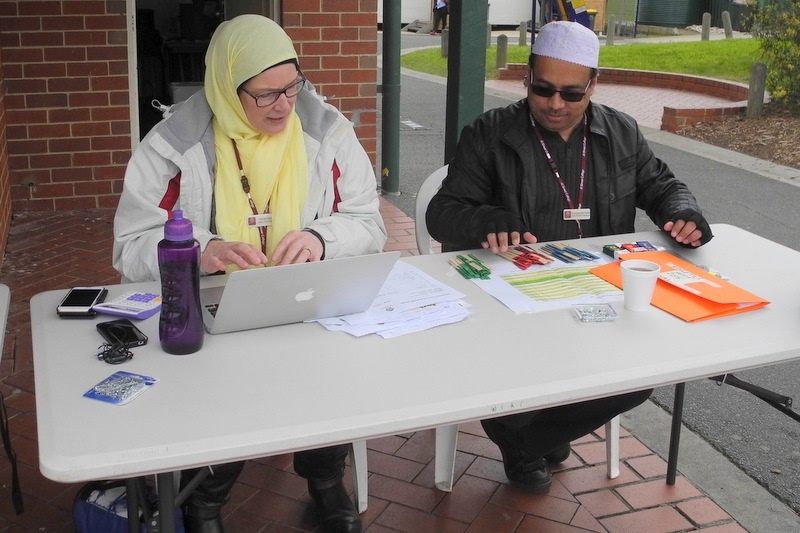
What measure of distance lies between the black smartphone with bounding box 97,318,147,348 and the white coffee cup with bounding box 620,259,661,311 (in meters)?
1.19

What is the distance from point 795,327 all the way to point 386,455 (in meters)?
1.51

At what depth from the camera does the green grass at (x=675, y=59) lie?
1317 centimetres

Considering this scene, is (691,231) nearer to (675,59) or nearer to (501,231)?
(501,231)

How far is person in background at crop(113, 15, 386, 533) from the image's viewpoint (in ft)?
7.81

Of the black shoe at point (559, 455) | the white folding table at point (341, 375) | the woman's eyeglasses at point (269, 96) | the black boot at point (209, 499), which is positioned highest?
the woman's eyeglasses at point (269, 96)

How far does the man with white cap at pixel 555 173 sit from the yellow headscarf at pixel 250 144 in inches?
21.0

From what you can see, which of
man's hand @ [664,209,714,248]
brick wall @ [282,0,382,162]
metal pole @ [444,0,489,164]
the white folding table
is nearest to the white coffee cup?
the white folding table

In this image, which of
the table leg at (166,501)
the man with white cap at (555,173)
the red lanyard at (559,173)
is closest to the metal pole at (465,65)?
the man with white cap at (555,173)

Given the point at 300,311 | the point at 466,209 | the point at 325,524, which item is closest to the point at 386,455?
the point at 325,524

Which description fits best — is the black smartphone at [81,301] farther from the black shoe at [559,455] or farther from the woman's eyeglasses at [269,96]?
the black shoe at [559,455]

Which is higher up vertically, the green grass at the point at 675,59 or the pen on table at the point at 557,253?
the green grass at the point at 675,59

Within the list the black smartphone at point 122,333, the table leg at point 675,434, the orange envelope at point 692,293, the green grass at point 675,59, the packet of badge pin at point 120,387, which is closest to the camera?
the packet of badge pin at point 120,387

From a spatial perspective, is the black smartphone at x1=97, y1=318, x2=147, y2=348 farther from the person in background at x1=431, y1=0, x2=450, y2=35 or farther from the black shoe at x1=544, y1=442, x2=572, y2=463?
the person in background at x1=431, y1=0, x2=450, y2=35

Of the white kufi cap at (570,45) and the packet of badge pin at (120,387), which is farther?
the white kufi cap at (570,45)
